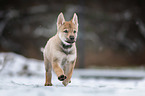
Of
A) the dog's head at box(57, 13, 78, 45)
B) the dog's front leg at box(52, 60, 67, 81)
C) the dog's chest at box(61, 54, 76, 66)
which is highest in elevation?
the dog's head at box(57, 13, 78, 45)

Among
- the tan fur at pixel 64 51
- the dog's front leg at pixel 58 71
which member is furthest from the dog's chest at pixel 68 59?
the dog's front leg at pixel 58 71

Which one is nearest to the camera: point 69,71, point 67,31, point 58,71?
point 58,71

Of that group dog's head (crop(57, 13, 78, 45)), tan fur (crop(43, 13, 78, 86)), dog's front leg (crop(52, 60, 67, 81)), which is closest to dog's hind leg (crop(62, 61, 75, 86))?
tan fur (crop(43, 13, 78, 86))

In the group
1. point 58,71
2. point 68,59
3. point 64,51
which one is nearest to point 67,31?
point 64,51

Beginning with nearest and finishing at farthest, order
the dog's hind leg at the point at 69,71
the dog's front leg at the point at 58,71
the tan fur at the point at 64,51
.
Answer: the dog's front leg at the point at 58,71 < the tan fur at the point at 64,51 < the dog's hind leg at the point at 69,71

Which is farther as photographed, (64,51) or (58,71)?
(64,51)

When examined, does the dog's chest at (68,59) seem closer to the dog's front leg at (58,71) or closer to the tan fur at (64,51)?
the tan fur at (64,51)

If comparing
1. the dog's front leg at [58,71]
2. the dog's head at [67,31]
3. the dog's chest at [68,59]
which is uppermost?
the dog's head at [67,31]

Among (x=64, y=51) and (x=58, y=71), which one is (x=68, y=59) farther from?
(x=58, y=71)

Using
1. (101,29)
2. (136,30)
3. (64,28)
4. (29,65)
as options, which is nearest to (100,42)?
(101,29)

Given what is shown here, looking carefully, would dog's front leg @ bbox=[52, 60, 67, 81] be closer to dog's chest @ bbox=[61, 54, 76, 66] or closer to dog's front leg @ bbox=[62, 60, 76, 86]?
dog's chest @ bbox=[61, 54, 76, 66]

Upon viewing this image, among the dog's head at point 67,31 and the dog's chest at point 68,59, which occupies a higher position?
the dog's head at point 67,31

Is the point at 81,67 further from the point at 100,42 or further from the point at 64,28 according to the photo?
the point at 64,28

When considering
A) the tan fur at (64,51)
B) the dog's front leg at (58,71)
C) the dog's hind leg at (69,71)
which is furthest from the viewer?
the dog's hind leg at (69,71)
